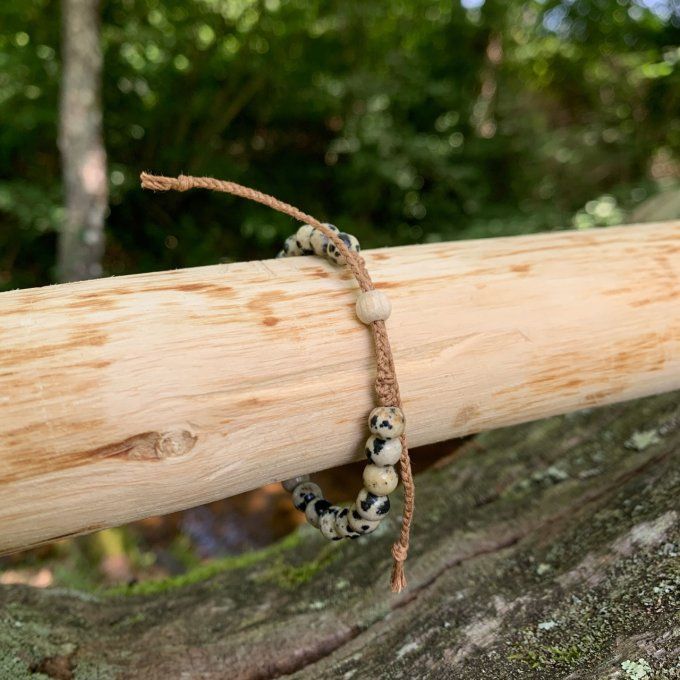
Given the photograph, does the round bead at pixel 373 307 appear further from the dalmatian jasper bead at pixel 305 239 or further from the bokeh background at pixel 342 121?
the bokeh background at pixel 342 121

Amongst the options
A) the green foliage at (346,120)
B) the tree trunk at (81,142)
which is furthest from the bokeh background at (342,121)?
the tree trunk at (81,142)

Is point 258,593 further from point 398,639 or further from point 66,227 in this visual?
point 66,227

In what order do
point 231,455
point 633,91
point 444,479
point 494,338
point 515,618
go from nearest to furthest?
point 231,455 < point 494,338 < point 515,618 < point 444,479 < point 633,91

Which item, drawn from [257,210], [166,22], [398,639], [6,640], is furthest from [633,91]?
[6,640]

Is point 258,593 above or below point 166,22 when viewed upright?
below

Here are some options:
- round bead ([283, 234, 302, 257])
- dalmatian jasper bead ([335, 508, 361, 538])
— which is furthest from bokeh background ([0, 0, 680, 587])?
dalmatian jasper bead ([335, 508, 361, 538])

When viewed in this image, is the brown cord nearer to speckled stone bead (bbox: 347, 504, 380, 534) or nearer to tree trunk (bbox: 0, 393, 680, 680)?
speckled stone bead (bbox: 347, 504, 380, 534)
